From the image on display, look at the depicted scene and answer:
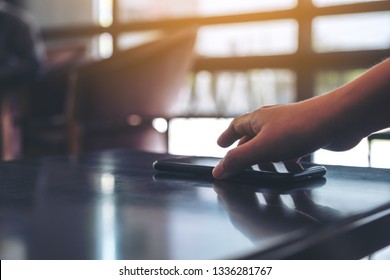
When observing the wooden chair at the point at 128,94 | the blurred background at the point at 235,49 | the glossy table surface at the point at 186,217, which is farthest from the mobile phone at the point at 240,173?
the blurred background at the point at 235,49

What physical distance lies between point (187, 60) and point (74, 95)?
0.62 m

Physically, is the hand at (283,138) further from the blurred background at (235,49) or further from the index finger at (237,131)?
the blurred background at (235,49)

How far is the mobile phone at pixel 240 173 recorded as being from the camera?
2.43 ft

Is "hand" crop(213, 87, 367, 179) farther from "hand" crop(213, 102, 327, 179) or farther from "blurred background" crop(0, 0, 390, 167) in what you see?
"blurred background" crop(0, 0, 390, 167)

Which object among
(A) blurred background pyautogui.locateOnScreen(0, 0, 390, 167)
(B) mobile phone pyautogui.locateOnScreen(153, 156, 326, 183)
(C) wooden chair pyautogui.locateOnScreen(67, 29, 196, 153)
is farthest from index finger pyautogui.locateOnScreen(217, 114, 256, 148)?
(A) blurred background pyautogui.locateOnScreen(0, 0, 390, 167)

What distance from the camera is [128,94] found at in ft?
9.73

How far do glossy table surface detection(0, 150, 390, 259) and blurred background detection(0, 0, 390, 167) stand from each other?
2.23 meters

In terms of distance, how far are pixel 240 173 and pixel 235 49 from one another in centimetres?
323

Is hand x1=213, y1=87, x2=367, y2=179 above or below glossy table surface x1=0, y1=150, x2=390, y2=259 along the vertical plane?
above

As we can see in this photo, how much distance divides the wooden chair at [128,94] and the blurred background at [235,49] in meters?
0.06

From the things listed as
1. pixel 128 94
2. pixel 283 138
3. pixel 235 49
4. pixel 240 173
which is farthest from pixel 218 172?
pixel 235 49

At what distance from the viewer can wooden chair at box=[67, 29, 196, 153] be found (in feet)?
9.41
